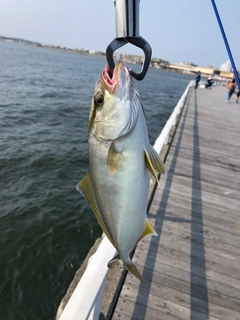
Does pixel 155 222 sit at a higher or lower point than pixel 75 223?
higher

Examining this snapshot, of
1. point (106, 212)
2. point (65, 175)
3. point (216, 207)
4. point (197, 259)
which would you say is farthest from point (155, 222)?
point (65, 175)

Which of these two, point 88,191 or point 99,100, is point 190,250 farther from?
point 99,100

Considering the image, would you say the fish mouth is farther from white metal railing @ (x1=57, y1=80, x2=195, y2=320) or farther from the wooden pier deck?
the wooden pier deck

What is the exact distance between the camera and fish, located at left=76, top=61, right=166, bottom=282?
1643mm

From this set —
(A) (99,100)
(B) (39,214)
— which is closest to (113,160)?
(A) (99,100)

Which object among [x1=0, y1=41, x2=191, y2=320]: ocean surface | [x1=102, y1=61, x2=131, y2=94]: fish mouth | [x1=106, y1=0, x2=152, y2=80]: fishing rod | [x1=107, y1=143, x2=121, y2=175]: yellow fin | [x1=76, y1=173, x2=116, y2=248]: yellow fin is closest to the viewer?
[x1=106, y1=0, x2=152, y2=80]: fishing rod

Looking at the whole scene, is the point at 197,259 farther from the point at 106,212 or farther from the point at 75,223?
the point at 75,223

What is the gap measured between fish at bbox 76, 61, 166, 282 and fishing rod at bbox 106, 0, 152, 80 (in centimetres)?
13

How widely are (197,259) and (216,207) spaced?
5.84 ft

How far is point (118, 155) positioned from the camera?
66.9 inches

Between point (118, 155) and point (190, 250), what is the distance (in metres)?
3.19

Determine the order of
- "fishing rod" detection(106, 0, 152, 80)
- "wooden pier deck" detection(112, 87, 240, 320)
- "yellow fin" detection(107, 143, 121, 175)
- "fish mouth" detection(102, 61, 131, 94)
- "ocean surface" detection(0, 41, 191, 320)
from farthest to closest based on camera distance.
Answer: "ocean surface" detection(0, 41, 191, 320) → "wooden pier deck" detection(112, 87, 240, 320) → "yellow fin" detection(107, 143, 121, 175) → "fish mouth" detection(102, 61, 131, 94) → "fishing rod" detection(106, 0, 152, 80)

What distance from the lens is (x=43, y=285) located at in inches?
215

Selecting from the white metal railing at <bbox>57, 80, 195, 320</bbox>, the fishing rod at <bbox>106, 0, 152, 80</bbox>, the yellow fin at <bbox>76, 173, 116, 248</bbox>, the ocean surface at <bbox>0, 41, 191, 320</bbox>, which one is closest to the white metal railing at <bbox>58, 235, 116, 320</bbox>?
the white metal railing at <bbox>57, 80, 195, 320</bbox>
